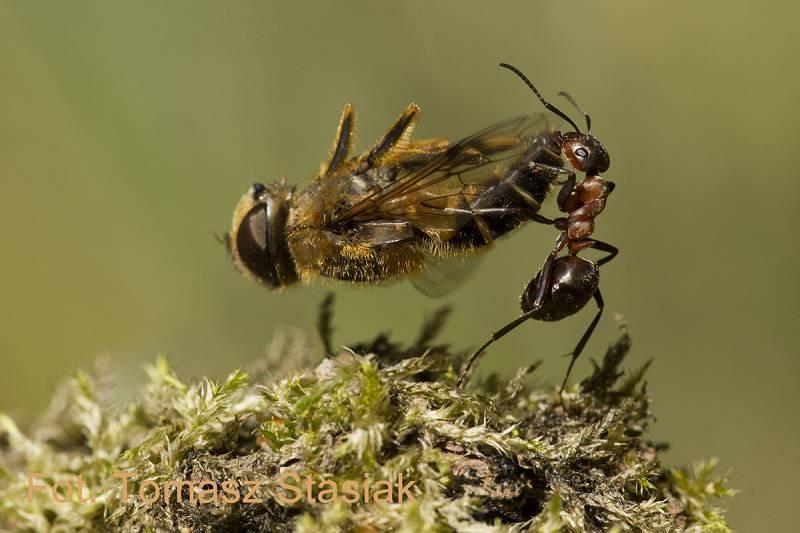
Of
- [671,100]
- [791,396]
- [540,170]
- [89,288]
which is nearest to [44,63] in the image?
[89,288]

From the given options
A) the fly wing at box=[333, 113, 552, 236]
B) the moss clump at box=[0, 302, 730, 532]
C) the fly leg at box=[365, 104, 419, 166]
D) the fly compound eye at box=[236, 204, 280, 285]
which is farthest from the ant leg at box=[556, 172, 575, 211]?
the fly compound eye at box=[236, 204, 280, 285]

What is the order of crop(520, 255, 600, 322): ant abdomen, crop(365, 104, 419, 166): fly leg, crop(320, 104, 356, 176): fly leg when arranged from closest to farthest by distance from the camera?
crop(520, 255, 600, 322): ant abdomen → crop(365, 104, 419, 166): fly leg → crop(320, 104, 356, 176): fly leg

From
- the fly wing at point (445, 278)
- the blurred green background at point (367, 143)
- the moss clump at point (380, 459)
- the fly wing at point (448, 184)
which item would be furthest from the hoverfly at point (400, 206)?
the blurred green background at point (367, 143)

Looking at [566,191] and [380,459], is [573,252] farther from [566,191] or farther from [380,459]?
[380,459]

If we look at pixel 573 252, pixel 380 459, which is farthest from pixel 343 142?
pixel 380 459

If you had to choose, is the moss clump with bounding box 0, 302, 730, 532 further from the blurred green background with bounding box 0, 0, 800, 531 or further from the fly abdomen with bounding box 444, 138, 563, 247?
the blurred green background with bounding box 0, 0, 800, 531

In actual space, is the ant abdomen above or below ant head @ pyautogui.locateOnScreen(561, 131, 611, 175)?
below
